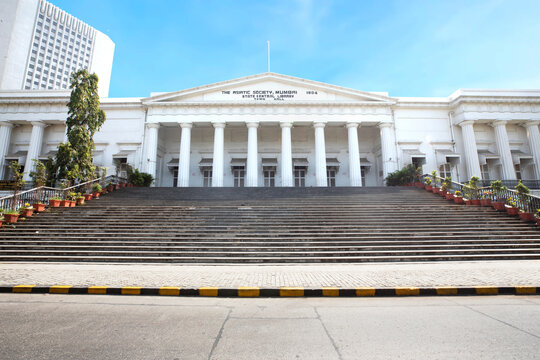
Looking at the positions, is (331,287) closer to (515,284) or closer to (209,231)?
(515,284)

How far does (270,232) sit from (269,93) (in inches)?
667

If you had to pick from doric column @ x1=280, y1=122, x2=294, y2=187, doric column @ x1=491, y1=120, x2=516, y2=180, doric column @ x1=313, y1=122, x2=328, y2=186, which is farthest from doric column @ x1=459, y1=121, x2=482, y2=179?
doric column @ x1=280, y1=122, x2=294, y2=187

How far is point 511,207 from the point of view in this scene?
40.8 ft

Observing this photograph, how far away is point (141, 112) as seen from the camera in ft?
83.6

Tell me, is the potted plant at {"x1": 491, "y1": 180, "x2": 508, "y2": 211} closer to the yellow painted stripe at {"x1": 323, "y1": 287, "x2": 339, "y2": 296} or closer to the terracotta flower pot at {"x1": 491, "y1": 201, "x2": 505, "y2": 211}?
the terracotta flower pot at {"x1": 491, "y1": 201, "x2": 505, "y2": 211}

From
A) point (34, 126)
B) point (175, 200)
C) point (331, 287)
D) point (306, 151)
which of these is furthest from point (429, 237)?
point (34, 126)

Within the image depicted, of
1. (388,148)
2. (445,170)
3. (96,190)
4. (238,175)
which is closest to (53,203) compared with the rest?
(96,190)

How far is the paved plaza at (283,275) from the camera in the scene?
5530mm

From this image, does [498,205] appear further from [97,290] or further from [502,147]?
[97,290]

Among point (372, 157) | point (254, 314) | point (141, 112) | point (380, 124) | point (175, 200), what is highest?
point (141, 112)

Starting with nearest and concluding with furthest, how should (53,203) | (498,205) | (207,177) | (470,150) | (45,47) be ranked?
(498,205), (53,203), (470,150), (207,177), (45,47)

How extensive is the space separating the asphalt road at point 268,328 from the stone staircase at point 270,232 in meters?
3.97

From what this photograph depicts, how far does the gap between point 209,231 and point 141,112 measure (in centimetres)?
1970

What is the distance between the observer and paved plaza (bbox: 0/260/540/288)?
553 cm
